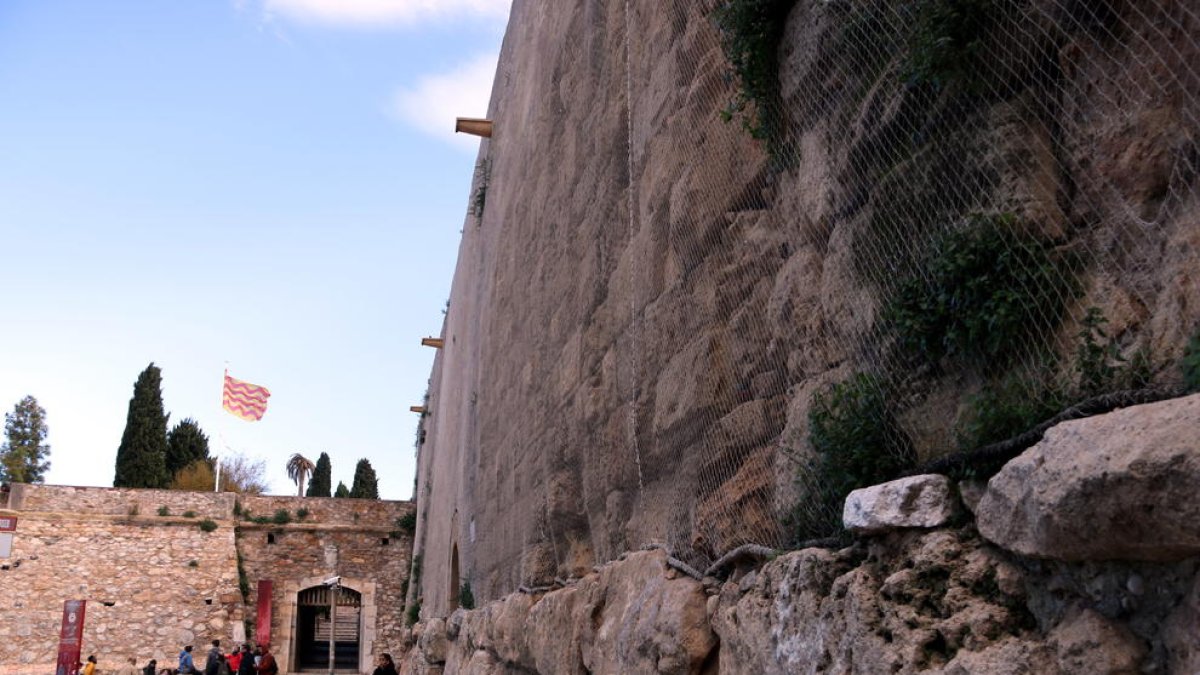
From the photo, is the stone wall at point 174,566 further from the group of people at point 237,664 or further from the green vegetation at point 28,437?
the green vegetation at point 28,437

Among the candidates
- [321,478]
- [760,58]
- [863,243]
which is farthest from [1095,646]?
[321,478]

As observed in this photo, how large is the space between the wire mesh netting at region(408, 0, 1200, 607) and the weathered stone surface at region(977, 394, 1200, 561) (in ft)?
0.54

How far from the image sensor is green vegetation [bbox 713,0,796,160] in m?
3.14

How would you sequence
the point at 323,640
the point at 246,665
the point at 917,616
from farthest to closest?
the point at 323,640
the point at 246,665
the point at 917,616

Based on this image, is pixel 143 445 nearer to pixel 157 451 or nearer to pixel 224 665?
pixel 157 451

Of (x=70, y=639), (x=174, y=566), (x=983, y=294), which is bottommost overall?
(x=70, y=639)

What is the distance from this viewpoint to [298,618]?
983 inches

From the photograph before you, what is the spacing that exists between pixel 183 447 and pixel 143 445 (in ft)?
9.41

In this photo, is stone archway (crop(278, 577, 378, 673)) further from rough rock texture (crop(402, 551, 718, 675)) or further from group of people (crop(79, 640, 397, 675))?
rough rock texture (crop(402, 551, 718, 675))

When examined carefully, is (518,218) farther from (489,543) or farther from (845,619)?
(845,619)

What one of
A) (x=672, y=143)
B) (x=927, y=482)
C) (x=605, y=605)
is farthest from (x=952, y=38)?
(x=605, y=605)

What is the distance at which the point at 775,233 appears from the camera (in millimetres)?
3139

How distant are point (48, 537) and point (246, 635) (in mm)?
4784

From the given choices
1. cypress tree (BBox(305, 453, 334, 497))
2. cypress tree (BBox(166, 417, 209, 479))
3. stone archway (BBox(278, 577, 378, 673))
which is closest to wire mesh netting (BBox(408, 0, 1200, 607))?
stone archway (BBox(278, 577, 378, 673))
